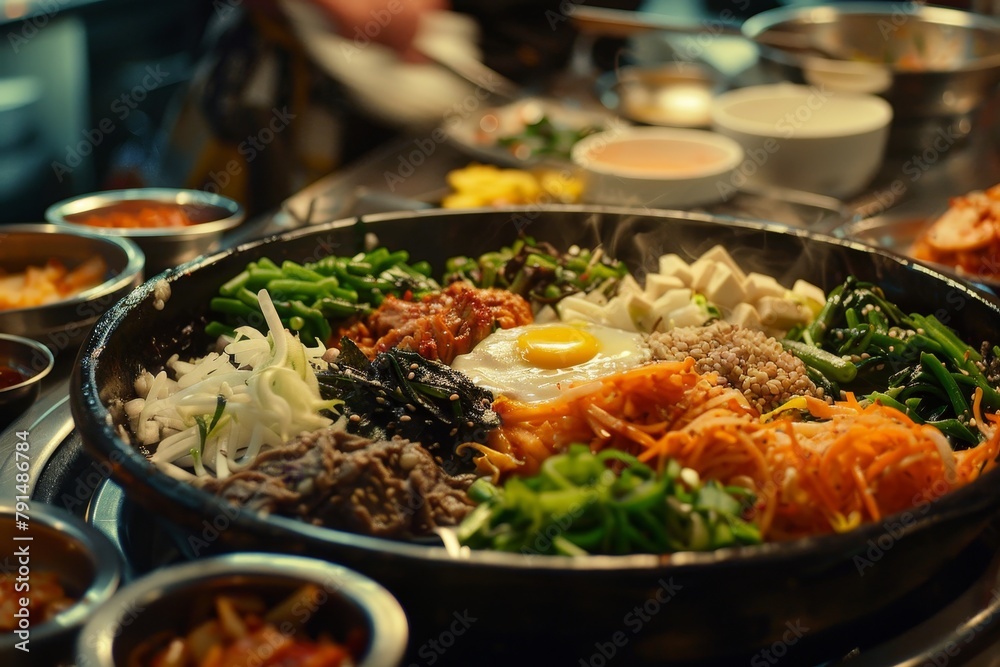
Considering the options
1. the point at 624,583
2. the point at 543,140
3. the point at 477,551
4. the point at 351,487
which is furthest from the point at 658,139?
the point at 624,583

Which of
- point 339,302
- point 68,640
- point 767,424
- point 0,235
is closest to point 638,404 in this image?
point 767,424

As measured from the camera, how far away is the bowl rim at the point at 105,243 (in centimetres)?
330

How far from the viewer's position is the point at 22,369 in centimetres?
307

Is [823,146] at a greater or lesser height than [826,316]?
greater

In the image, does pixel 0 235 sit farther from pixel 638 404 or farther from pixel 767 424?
pixel 767 424

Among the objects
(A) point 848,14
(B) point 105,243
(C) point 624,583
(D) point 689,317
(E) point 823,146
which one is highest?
(A) point 848,14

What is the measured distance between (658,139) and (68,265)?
10.0 feet

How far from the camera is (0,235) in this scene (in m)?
3.80

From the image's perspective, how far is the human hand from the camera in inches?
265

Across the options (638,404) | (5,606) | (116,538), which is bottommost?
(116,538)

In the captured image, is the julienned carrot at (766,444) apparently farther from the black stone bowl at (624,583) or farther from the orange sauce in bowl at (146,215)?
the orange sauce in bowl at (146,215)

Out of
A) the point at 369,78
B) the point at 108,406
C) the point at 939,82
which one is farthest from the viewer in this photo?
the point at 369,78

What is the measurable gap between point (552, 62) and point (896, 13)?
2.50 m

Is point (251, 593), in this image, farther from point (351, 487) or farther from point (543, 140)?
point (543, 140)
